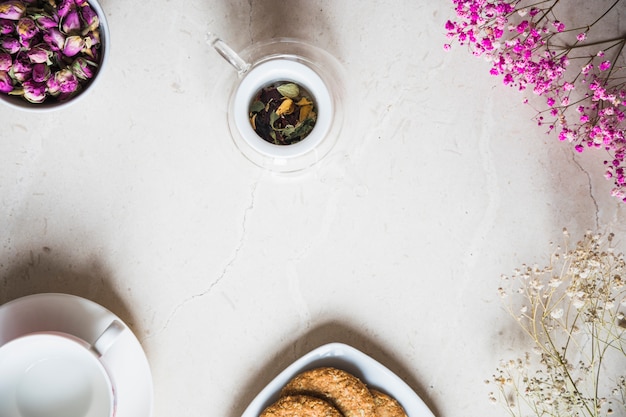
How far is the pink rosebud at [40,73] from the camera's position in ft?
2.69

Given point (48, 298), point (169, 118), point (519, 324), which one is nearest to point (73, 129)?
point (169, 118)

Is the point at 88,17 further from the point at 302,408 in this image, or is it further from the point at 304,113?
the point at 302,408

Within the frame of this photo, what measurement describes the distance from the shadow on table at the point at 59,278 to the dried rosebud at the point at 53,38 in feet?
1.18

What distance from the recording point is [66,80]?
2.74ft

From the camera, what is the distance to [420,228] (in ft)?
3.16

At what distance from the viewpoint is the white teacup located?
2.82ft

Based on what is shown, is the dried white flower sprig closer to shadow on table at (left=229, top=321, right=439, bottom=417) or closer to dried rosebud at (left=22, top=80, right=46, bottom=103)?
shadow on table at (left=229, top=321, right=439, bottom=417)

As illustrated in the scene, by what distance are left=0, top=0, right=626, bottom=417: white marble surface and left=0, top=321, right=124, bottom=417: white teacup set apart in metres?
0.11

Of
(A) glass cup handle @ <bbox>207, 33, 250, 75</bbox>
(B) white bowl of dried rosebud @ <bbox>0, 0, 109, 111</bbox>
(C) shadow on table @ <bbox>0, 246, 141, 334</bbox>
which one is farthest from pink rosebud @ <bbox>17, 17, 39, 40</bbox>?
(C) shadow on table @ <bbox>0, 246, 141, 334</bbox>

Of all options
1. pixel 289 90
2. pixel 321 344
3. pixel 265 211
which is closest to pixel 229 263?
pixel 265 211

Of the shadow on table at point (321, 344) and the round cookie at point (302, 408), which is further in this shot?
the shadow on table at point (321, 344)

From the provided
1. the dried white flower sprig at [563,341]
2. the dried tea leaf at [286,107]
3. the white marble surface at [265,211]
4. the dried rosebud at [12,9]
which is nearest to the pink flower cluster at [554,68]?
the white marble surface at [265,211]

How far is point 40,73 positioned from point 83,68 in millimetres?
62

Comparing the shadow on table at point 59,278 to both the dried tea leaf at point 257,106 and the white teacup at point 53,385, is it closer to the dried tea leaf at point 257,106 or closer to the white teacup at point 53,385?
the white teacup at point 53,385
